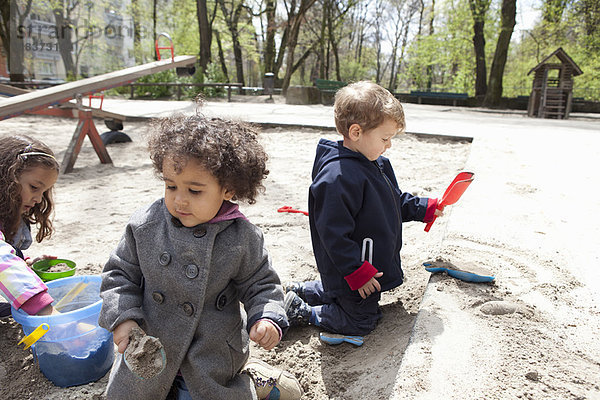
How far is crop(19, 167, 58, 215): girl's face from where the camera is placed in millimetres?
2006

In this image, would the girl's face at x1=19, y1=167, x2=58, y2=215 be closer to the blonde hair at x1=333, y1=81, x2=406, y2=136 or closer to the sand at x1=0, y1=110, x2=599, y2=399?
the sand at x1=0, y1=110, x2=599, y2=399

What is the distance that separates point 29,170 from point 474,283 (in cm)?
208

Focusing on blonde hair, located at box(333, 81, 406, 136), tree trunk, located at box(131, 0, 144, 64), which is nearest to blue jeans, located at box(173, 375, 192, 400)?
blonde hair, located at box(333, 81, 406, 136)

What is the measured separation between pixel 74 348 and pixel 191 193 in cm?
78

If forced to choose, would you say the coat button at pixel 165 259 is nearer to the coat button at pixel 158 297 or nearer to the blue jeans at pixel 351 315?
the coat button at pixel 158 297

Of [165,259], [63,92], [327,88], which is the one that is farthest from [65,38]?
[165,259]

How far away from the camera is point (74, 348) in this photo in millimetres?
1669

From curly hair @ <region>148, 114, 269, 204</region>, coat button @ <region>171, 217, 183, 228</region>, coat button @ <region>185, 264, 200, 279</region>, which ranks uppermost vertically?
curly hair @ <region>148, 114, 269, 204</region>

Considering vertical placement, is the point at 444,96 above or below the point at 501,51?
below

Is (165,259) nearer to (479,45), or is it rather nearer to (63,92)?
(63,92)

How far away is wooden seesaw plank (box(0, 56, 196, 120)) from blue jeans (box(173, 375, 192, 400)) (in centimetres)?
387

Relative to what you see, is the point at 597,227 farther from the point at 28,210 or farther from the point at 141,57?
the point at 141,57

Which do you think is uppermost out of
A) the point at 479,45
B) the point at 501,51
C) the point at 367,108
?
the point at 479,45

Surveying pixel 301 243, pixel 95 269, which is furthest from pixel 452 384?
pixel 95 269
